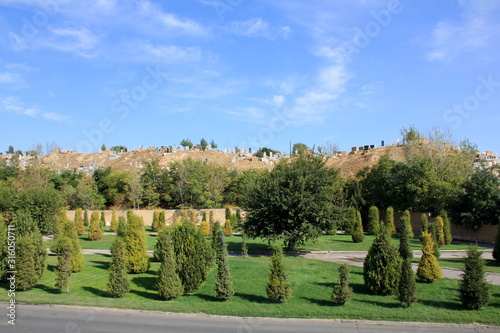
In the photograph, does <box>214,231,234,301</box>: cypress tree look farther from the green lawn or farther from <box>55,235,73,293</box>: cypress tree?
<box>55,235,73,293</box>: cypress tree

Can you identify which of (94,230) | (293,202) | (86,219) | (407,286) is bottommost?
(407,286)

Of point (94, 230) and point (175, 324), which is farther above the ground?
point (94, 230)

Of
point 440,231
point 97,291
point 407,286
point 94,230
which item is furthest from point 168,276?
point 440,231

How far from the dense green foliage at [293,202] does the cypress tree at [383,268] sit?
341 inches

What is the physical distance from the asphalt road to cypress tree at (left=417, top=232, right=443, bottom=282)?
4007 millimetres

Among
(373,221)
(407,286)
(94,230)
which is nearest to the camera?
(407,286)

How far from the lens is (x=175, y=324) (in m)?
10.8

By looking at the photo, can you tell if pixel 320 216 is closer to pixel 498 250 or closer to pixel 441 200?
pixel 498 250

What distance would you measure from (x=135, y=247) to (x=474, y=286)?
13273mm

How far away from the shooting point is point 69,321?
10977 millimetres

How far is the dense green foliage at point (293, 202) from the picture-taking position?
74.4ft

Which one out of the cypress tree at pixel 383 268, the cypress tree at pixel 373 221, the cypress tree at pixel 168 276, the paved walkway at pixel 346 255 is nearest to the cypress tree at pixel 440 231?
the paved walkway at pixel 346 255

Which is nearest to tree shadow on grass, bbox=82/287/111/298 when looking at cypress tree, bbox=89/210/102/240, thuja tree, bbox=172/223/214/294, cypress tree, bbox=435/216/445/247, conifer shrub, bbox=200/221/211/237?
thuja tree, bbox=172/223/214/294

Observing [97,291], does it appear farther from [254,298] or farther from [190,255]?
[254,298]
